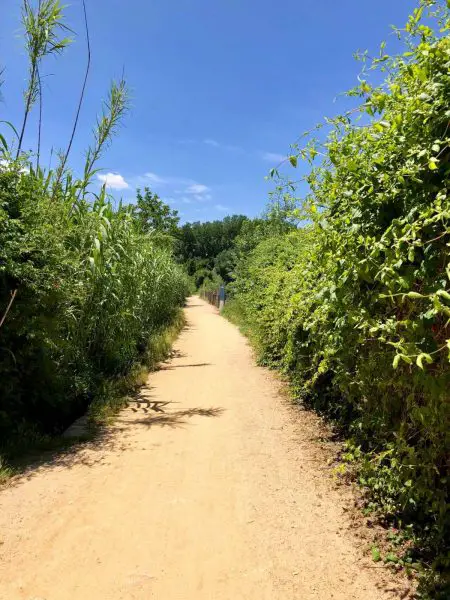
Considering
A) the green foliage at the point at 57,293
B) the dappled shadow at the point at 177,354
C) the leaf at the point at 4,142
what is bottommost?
the dappled shadow at the point at 177,354

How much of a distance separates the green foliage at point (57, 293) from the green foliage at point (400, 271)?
2.83 metres

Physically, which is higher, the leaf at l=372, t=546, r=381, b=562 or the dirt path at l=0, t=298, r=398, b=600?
the leaf at l=372, t=546, r=381, b=562

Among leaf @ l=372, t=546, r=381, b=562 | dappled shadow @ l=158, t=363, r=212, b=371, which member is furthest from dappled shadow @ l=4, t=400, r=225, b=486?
leaf @ l=372, t=546, r=381, b=562

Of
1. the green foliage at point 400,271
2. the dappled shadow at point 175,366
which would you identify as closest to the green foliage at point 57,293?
the dappled shadow at point 175,366

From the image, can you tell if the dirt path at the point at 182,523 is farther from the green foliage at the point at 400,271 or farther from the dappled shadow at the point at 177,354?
the dappled shadow at the point at 177,354

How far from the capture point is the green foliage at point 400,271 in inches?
87.4

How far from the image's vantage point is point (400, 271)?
2.40 metres

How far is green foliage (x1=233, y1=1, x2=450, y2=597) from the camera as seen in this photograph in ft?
7.28

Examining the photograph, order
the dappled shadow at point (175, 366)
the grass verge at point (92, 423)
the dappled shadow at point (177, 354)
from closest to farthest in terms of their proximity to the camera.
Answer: the grass verge at point (92, 423) → the dappled shadow at point (175, 366) → the dappled shadow at point (177, 354)

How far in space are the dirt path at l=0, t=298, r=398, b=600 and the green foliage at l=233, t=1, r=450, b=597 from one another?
2.29 ft

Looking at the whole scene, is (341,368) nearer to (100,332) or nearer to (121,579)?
(121,579)

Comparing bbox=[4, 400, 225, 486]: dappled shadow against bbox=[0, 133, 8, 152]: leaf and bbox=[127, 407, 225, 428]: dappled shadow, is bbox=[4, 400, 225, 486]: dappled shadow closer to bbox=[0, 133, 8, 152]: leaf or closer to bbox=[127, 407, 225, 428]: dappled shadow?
bbox=[127, 407, 225, 428]: dappled shadow

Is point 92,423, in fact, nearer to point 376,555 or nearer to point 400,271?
point 376,555

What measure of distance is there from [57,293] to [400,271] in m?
3.93
